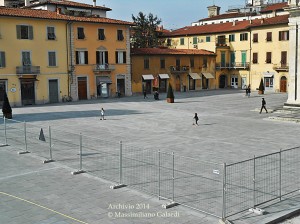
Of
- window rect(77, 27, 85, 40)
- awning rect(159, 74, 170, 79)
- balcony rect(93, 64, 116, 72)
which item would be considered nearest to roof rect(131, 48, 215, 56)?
awning rect(159, 74, 170, 79)

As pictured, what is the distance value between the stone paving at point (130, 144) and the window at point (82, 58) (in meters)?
10.7

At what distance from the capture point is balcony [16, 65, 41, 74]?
1876 inches

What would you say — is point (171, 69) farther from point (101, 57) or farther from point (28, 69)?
point (28, 69)

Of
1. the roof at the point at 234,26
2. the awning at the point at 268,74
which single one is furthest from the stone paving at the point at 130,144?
the roof at the point at 234,26

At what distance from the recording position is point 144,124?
104 feet

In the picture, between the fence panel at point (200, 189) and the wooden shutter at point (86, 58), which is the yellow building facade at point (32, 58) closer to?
the wooden shutter at point (86, 58)

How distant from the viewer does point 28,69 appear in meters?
48.4

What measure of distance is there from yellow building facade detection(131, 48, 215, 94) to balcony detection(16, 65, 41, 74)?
1707 centimetres

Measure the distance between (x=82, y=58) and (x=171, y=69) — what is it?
59.0 ft

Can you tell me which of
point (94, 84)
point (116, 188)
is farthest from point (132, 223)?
point (94, 84)

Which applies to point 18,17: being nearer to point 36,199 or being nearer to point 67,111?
point 67,111

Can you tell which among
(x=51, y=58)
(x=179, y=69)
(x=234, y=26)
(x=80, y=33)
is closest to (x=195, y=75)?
(x=179, y=69)

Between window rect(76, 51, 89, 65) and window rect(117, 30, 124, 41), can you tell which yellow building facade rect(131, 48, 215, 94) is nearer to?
window rect(117, 30, 124, 41)

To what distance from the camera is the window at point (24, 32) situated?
4784 cm
